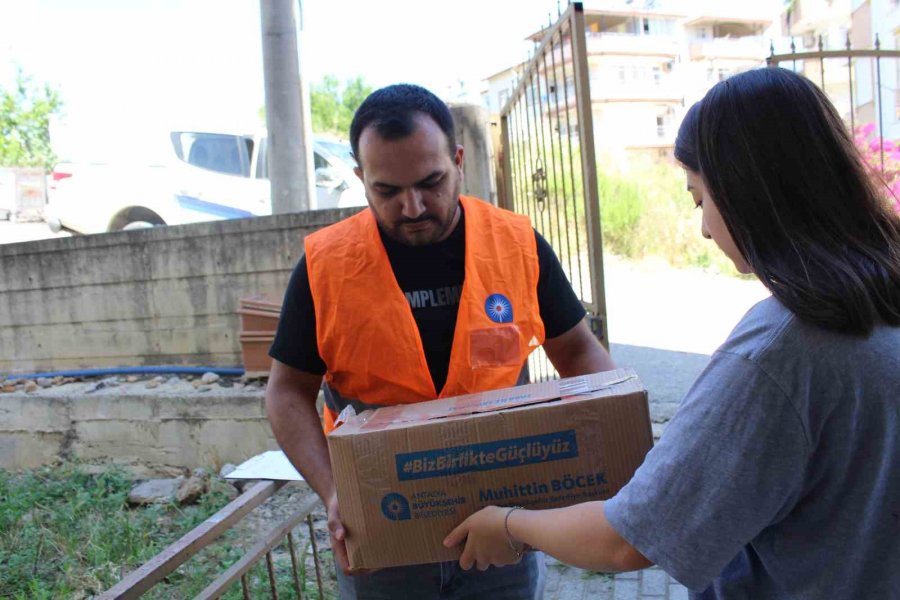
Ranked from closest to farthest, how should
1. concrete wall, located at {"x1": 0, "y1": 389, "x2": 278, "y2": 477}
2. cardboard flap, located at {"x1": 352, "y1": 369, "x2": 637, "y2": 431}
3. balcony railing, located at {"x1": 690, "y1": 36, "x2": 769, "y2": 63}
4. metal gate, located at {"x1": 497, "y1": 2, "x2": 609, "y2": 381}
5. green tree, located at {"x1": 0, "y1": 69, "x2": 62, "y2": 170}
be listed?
cardboard flap, located at {"x1": 352, "y1": 369, "x2": 637, "y2": 431} < metal gate, located at {"x1": 497, "y1": 2, "x2": 609, "y2": 381} < concrete wall, located at {"x1": 0, "y1": 389, "x2": 278, "y2": 477} < green tree, located at {"x1": 0, "y1": 69, "x2": 62, "y2": 170} < balcony railing, located at {"x1": 690, "y1": 36, "x2": 769, "y2": 63}

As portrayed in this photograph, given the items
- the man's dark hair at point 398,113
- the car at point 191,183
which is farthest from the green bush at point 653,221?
the man's dark hair at point 398,113

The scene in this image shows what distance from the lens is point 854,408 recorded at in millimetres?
919

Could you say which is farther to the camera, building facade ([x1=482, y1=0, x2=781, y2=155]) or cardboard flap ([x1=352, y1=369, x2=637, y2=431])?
building facade ([x1=482, y1=0, x2=781, y2=155])

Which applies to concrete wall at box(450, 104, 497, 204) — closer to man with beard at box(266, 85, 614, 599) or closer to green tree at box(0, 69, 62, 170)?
man with beard at box(266, 85, 614, 599)

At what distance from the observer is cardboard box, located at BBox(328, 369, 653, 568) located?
1327mm

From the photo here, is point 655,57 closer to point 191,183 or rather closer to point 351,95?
point 351,95

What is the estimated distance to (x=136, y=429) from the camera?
216 inches

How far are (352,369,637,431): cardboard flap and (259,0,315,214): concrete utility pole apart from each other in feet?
17.9

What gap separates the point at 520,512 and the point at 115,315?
5.63 metres

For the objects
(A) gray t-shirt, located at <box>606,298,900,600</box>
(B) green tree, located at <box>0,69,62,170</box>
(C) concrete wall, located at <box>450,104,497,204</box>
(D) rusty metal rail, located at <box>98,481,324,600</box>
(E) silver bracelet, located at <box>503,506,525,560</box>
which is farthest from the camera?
(B) green tree, located at <box>0,69,62,170</box>

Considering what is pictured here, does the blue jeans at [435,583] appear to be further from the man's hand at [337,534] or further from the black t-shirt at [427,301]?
the black t-shirt at [427,301]

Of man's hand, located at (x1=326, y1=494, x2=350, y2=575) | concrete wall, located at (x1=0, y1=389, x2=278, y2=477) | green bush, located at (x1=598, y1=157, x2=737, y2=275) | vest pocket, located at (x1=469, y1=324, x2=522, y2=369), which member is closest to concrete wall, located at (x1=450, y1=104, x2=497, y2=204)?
concrete wall, located at (x1=0, y1=389, x2=278, y2=477)

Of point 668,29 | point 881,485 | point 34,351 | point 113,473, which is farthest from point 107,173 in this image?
point 668,29

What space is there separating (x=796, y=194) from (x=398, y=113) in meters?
1.08
